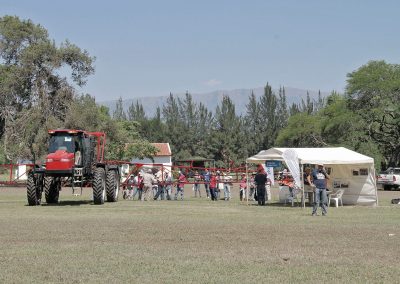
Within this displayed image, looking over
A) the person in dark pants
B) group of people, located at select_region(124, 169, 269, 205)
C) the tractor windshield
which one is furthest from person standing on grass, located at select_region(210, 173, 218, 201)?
the tractor windshield

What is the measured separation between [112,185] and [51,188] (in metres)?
2.51

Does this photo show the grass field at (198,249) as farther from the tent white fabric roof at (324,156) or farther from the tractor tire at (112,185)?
the tractor tire at (112,185)

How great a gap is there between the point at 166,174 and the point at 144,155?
1627 inches

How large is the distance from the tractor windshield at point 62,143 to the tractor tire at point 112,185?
2197 millimetres

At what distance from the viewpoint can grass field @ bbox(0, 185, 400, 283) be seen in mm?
10297

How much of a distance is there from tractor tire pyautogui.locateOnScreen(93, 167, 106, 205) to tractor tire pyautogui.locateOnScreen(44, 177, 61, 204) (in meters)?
2.29

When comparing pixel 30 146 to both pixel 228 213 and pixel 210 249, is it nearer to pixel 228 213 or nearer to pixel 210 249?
pixel 228 213

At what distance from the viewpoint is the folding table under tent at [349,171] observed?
28.0 m

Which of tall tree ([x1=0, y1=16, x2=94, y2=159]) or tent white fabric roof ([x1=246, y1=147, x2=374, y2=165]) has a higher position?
tall tree ([x1=0, y1=16, x2=94, y2=159])

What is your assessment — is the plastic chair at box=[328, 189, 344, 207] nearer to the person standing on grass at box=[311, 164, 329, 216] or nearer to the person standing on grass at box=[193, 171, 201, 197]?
Answer: the person standing on grass at box=[311, 164, 329, 216]

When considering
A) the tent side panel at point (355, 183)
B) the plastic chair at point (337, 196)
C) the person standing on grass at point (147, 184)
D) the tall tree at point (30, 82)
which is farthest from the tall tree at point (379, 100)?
the plastic chair at point (337, 196)

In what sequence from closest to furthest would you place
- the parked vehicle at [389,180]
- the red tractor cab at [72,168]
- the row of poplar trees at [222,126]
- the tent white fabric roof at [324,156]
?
the tent white fabric roof at [324,156]
the red tractor cab at [72,168]
the parked vehicle at [389,180]
the row of poplar trees at [222,126]

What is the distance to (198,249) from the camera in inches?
528

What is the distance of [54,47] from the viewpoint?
2317 inches
